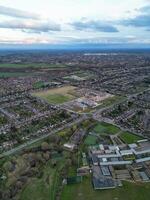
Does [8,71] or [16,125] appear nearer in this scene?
[16,125]

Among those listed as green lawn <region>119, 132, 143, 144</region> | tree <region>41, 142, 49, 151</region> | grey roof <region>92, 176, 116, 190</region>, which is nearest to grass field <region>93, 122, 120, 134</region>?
green lawn <region>119, 132, 143, 144</region>

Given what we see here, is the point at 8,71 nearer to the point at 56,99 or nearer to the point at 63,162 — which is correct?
the point at 56,99

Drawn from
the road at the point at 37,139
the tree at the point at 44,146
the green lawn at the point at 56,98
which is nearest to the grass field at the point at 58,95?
the green lawn at the point at 56,98

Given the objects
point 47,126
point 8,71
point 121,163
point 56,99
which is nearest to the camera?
point 121,163

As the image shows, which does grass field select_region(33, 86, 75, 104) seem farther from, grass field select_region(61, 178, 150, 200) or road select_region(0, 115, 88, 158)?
grass field select_region(61, 178, 150, 200)

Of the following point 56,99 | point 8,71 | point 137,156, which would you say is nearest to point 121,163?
point 137,156

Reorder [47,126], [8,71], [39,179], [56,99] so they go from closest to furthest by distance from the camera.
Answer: [39,179] → [47,126] → [56,99] → [8,71]

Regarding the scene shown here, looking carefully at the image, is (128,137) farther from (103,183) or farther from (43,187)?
(43,187)
